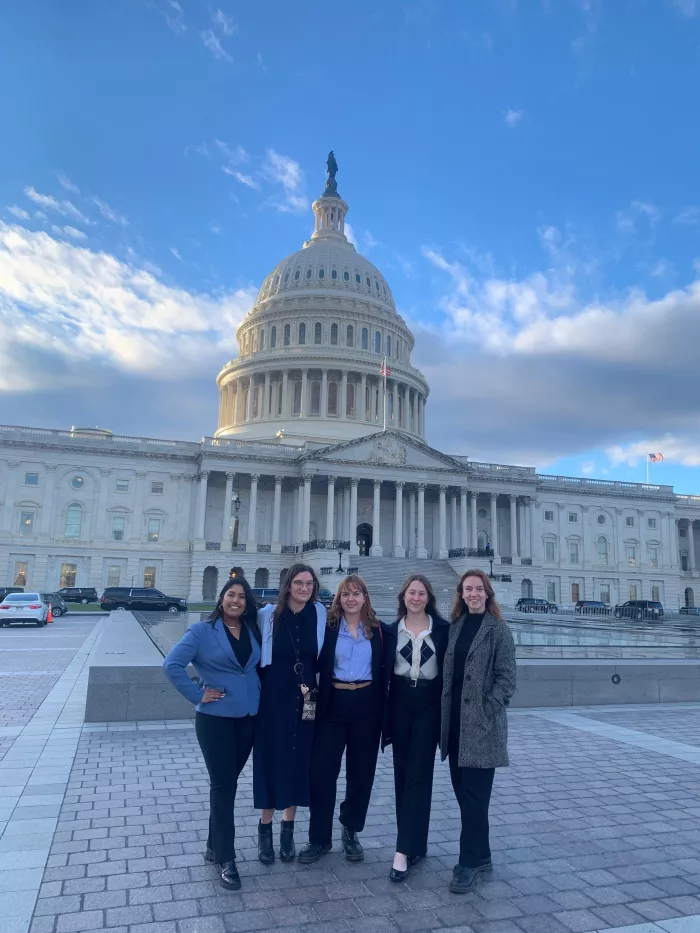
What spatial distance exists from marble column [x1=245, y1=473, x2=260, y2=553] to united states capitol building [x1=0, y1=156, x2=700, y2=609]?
249 millimetres

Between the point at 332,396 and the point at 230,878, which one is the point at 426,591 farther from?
the point at 332,396

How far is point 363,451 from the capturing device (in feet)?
227

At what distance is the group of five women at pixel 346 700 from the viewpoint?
6.04 m

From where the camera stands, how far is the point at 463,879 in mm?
5703

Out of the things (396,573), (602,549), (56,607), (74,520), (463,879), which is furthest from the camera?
(602,549)

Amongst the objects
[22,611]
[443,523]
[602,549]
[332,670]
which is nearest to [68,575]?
[22,611]

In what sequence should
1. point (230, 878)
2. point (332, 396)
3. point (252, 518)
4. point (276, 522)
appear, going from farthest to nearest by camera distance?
point (332, 396)
point (252, 518)
point (276, 522)
point (230, 878)

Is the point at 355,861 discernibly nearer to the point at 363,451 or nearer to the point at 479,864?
the point at 479,864

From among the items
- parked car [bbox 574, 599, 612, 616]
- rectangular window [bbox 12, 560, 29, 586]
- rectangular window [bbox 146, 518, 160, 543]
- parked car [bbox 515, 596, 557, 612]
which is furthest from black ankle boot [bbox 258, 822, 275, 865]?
rectangular window [bbox 12, 560, 29, 586]

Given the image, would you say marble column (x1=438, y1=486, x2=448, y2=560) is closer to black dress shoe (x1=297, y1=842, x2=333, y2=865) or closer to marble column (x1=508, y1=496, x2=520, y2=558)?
marble column (x1=508, y1=496, x2=520, y2=558)

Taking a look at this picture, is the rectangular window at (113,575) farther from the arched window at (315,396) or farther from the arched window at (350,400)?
the arched window at (350,400)

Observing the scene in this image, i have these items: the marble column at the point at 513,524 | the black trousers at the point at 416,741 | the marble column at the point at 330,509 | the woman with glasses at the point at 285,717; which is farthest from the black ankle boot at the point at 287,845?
the marble column at the point at 513,524

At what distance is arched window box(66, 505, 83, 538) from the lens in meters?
66.1

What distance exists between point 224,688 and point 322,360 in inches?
3057
